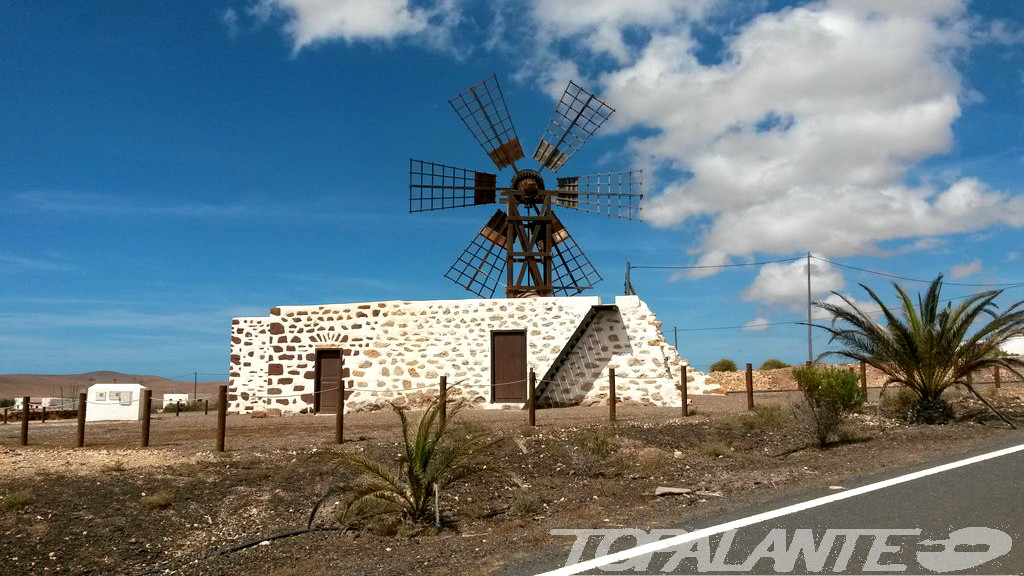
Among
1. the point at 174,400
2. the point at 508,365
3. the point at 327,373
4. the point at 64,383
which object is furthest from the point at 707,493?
the point at 64,383

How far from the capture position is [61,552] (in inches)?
276

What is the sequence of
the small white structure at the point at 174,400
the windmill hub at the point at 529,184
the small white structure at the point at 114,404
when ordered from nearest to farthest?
the small white structure at the point at 114,404, the windmill hub at the point at 529,184, the small white structure at the point at 174,400

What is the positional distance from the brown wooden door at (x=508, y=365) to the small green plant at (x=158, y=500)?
10.8m

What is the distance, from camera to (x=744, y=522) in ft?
21.1

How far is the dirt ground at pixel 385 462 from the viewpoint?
22.1 feet

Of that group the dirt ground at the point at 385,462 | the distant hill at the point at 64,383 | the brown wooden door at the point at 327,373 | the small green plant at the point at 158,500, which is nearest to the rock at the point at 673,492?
the dirt ground at the point at 385,462

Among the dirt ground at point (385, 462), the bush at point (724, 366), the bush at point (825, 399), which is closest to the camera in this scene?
the dirt ground at point (385, 462)

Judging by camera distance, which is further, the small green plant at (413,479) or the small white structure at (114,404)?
the small white structure at (114,404)

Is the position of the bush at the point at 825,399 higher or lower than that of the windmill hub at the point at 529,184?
lower

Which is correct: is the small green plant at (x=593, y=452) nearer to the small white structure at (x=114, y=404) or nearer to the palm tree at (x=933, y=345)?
the palm tree at (x=933, y=345)

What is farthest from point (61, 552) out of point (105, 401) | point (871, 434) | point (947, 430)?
point (105, 401)

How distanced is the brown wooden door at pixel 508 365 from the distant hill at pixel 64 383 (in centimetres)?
3416

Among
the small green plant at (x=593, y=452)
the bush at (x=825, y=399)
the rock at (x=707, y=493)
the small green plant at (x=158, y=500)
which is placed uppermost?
the bush at (x=825, y=399)

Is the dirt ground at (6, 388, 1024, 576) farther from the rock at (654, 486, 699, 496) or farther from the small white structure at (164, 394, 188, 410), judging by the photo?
the small white structure at (164, 394, 188, 410)
